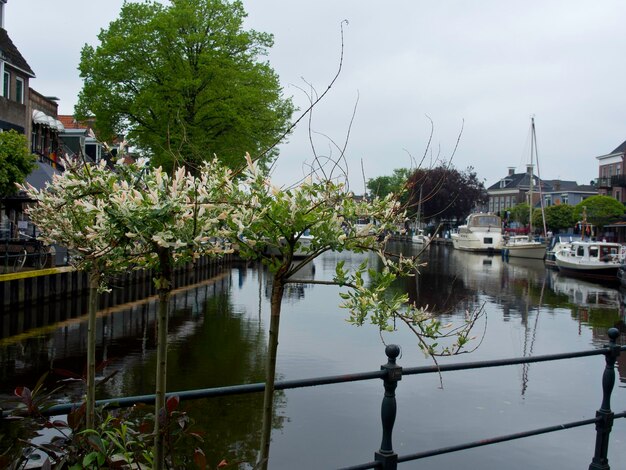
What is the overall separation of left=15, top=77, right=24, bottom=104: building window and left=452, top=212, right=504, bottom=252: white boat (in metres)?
53.8

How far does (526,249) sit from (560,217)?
18484mm

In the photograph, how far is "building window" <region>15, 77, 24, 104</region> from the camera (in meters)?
33.6

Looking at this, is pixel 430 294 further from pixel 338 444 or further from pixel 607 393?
pixel 607 393

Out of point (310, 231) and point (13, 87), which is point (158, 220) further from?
point (13, 87)

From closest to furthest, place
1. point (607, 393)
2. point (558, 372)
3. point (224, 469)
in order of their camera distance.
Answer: point (224, 469)
point (607, 393)
point (558, 372)

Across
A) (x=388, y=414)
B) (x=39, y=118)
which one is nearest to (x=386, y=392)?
(x=388, y=414)

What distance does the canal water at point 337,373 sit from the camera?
10.3m

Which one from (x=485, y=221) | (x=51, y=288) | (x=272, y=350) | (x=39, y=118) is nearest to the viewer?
(x=272, y=350)

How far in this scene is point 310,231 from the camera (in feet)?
9.65

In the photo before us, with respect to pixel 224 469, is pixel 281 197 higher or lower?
higher

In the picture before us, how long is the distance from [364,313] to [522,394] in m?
11.7

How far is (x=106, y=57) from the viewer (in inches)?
1277

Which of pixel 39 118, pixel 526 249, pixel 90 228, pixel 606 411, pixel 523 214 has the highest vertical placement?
pixel 39 118

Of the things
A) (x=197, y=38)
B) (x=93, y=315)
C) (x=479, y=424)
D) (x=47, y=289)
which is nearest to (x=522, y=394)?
(x=479, y=424)
